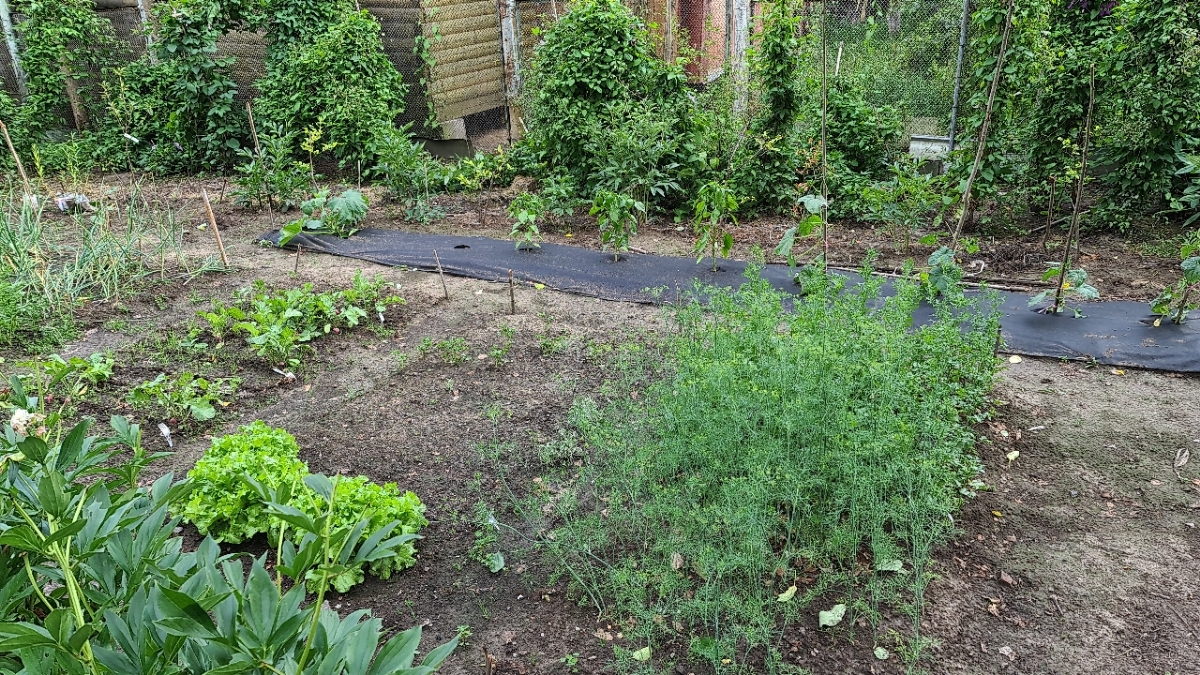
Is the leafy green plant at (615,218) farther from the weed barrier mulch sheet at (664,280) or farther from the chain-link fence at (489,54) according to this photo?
the chain-link fence at (489,54)

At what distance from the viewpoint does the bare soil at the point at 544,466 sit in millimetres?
2453

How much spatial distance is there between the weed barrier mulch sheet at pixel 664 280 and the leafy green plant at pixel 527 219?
0.08 m

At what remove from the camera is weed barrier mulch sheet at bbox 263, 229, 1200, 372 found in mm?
4363

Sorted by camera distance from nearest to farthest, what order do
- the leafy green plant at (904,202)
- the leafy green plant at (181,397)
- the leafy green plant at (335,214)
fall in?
1. the leafy green plant at (181,397)
2. the leafy green plant at (904,202)
3. the leafy green plant at (335,214)

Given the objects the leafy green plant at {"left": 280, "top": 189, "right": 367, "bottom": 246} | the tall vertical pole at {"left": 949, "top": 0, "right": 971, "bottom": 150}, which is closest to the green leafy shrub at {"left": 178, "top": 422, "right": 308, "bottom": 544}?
the leafy green plant at {"left": 280, "top": 189, "right": 367, "bottom": 246}

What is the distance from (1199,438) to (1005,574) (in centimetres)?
155

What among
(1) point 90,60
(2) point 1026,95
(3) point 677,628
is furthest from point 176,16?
(3) point 677,628

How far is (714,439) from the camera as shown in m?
2.91

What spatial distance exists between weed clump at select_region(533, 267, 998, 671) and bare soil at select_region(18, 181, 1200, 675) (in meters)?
0.13

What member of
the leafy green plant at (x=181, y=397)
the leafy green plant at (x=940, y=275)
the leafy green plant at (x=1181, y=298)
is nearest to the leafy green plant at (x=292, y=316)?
the leafy green plant at (x=181, y=397)

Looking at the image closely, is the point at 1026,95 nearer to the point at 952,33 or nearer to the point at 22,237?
the point at 952,33

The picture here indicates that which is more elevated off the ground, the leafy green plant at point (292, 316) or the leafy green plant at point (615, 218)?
the leafy green plant at point (615, 218)

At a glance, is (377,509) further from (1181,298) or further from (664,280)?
(1181,298)

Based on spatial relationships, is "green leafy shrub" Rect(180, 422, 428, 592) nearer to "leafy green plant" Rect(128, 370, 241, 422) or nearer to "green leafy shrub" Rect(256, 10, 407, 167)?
"leafy green plant" Rect(128, 370, 241, 422)
